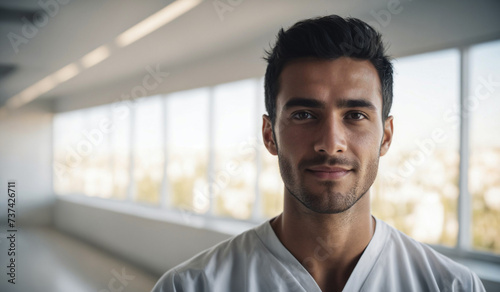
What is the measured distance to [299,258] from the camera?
1.06 metres

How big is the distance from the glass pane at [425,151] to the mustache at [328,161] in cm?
203

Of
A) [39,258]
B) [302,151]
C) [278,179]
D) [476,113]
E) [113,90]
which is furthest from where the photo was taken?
[113,90]

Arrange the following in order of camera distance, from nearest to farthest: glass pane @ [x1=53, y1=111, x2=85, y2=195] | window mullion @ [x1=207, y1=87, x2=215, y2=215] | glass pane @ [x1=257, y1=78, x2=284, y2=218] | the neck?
the neck < glass pane @ [x1=257, y1=78, x2=284, y2=218] < window mullion @ [x1=207, y1=87, x2=215, y2=215] < glass pane @ [x1=53, y1=111, x2=85, y2=195]

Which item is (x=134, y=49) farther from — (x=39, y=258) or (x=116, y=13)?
(x=39, y=258)

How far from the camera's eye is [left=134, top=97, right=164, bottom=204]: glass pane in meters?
5.44

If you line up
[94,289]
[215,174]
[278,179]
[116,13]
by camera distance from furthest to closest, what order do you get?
1. [215,174]
2. [94,289]
3. [278,179]
4. [116,13]

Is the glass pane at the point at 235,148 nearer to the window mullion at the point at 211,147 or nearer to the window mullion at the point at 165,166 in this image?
the window mullion at the point at 211,147

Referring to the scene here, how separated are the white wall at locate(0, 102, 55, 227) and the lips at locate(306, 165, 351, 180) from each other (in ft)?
7.56

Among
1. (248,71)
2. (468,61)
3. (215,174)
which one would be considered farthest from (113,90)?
(468,61)

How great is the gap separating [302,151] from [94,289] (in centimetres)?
409

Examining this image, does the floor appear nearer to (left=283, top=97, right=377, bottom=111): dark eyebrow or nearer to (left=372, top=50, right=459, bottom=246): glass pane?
(left=372, top=50, right=459, bottom=246): glass pane

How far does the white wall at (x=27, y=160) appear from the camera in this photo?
120 inches

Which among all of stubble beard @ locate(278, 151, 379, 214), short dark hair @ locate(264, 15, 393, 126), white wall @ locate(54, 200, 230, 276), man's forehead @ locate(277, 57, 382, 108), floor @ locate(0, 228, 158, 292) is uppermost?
short dark hair @ locate(264, 15, 393, 126)

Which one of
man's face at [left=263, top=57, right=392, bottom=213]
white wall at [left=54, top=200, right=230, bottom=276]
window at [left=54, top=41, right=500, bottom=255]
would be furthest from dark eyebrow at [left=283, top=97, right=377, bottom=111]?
white wall at [left=54, top=200, right=230, bottom=276]
